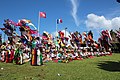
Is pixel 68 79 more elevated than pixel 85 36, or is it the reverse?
pixel 85 36

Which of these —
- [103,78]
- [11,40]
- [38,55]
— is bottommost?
[103,78]

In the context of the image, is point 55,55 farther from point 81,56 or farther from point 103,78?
point 103,78

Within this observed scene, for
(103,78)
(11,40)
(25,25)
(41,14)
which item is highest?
(41,14)

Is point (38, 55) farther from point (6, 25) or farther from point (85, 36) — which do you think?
point (85, 36)

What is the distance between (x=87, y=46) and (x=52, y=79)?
74.9 ft

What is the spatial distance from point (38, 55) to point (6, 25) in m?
8.19

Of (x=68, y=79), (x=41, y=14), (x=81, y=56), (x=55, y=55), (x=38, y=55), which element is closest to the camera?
(x=68, y=79)

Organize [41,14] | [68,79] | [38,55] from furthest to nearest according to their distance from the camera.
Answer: [41,14] < [38,55] < [68,79]

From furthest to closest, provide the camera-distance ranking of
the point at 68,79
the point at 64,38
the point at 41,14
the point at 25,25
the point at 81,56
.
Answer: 1. the point at 41,14
2. the point at 64,38
3. the point at 81,56
4. the point at 25,25
5. the point at 68,79

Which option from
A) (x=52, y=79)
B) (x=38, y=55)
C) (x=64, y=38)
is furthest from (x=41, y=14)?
(x=52, y=79)

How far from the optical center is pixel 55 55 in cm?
2325

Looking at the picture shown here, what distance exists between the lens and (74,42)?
29.5m

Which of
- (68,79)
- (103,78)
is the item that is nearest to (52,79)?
(68,79)

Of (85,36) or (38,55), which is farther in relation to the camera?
(85,36)
